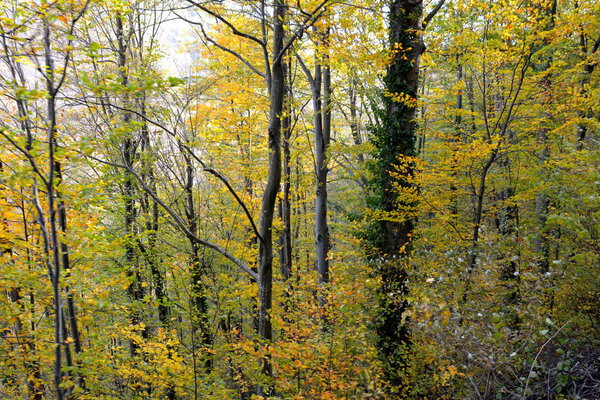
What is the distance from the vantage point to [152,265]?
8367 millimetres

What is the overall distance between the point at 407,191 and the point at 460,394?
3653 mm

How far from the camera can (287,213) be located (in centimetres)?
967

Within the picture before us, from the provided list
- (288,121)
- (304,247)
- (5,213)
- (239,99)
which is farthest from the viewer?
(304,247)

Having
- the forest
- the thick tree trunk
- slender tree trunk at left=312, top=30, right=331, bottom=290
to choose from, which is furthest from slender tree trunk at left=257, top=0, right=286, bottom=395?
slender tree trunk at left=312, top=30, right=331, bottom=290

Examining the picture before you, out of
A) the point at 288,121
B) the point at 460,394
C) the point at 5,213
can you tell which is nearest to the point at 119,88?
the point at 5,213

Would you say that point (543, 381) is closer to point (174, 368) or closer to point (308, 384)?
point (308, 384)

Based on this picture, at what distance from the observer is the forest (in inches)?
129

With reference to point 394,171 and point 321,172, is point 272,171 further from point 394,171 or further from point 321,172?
point 321,172

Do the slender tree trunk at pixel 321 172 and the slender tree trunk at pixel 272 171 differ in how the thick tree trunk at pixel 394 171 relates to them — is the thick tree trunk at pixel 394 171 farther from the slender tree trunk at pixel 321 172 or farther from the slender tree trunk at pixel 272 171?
the slender tree trunk at pixel 272 171

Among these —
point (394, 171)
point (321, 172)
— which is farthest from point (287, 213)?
point (394, 171)

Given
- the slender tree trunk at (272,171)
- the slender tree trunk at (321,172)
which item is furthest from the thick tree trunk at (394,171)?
the slender tree trunk at (272,171)

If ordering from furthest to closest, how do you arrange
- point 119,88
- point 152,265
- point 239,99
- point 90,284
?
point 239,99 < point 152,265 < point 90,284 < point 119,88

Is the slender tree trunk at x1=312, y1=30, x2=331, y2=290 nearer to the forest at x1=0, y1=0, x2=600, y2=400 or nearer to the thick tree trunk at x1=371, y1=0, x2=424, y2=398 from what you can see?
the forest at x1=0, y1=0, x2=600, y2=400

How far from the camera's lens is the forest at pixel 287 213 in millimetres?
3268
